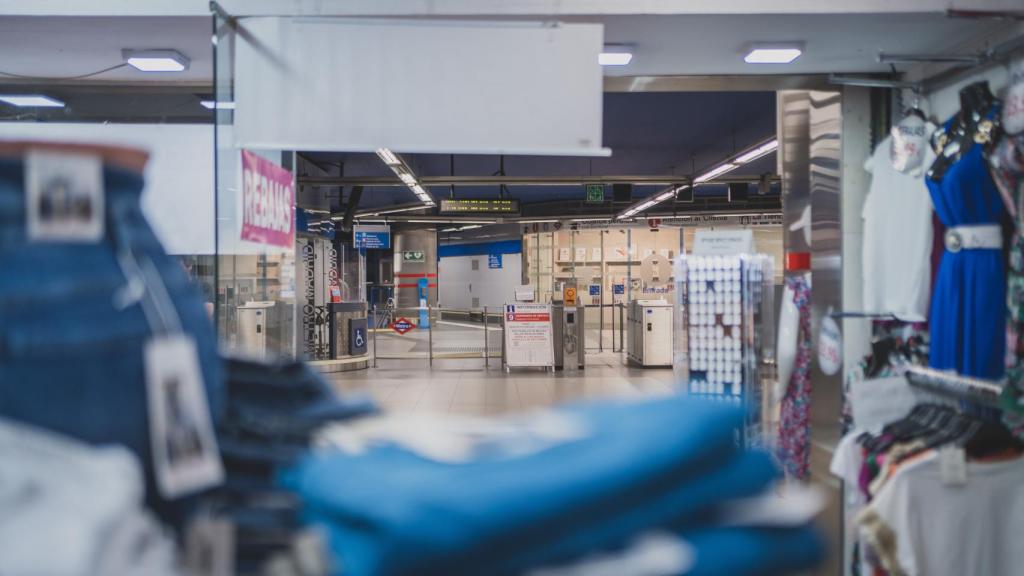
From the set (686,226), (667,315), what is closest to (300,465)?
(667,315)

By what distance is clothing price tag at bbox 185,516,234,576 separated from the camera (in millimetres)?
670

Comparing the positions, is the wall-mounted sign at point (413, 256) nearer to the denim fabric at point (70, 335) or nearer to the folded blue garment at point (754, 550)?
the denim fabric at point (70, 335)

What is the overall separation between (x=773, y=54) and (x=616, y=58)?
867 mm

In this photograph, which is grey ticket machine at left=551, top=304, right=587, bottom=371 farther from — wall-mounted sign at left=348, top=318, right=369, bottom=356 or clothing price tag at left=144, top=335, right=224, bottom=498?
clothing price tag at left=144, top=335, right=224, bottom=498

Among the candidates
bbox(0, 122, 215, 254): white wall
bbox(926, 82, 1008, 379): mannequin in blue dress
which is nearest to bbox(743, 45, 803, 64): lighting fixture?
bbox(926, 82, 1008, 379): mannequin in blue dress

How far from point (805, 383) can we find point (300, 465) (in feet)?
15.6

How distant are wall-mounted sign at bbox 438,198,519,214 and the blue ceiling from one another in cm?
101

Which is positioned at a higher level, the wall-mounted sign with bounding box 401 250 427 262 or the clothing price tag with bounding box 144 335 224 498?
the wall-mounted sign with bounding box 401 250 427 262

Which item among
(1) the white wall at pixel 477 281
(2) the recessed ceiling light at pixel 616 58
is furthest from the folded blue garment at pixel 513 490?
(1) the white wall at pixel 477 281

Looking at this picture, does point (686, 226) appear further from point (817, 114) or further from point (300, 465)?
point (300, 465)

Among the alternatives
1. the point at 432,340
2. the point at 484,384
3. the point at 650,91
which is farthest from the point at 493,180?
the point at 650,91

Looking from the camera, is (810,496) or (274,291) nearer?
(810,496)

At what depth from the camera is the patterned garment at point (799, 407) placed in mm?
4785

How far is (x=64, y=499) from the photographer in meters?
0.56
